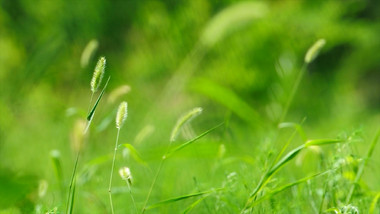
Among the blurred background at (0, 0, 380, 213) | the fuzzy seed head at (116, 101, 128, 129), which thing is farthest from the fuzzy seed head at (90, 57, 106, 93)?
the blurred background at (0, 0, 380, 213)

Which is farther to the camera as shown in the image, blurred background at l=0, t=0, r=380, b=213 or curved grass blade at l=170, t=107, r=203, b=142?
blurred background at l=0, t=0, r=380, b=213

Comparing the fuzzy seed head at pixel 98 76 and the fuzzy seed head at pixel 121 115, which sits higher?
the fuzzy seed head at pixel 98 76

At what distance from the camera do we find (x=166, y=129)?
1.76 meters

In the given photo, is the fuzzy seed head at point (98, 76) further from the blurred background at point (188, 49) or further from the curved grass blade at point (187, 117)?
the blurred background at point (188, 49)

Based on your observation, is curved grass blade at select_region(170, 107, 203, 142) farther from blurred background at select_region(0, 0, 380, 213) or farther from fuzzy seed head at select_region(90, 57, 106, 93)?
blurred background at select_region(0, 0, 380, 213)

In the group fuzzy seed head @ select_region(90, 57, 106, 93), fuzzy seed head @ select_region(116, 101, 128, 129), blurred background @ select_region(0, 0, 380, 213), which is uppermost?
blurred background @ select_region(0, 0, 380, 213)

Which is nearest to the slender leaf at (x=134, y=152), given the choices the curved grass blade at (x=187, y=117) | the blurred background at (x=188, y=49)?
the curved grass blade at (x=187, y=117)

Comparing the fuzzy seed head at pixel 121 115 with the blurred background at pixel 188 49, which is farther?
the blurred background at pixel 188 49

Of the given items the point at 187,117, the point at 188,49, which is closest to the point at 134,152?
the point at 187,117

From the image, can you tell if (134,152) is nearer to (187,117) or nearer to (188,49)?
(187,117)

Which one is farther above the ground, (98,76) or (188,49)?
(188,49)

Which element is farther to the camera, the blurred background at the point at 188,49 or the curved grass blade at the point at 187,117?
the blurred background at the point at 188,49

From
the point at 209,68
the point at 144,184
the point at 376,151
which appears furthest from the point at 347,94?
the point at 144,184

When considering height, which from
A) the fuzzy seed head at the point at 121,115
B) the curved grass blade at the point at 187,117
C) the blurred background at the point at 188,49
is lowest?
the curved grass blade at the point at 187,117
